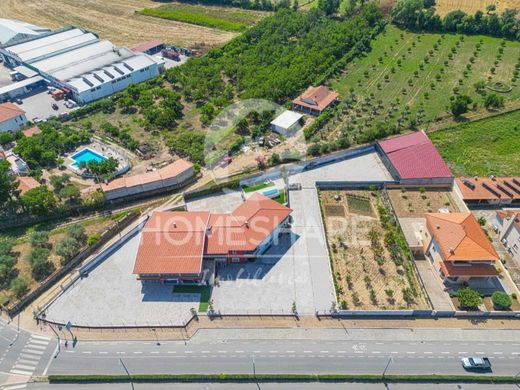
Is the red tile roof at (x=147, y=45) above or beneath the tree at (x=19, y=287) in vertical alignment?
above

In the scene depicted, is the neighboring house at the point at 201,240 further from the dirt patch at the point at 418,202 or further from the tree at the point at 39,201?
the dirt patch at the point at 418,202

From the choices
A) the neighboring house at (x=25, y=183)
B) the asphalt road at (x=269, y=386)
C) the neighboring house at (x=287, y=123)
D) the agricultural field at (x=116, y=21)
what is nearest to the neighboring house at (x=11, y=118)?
the neighboring house at (x=25, y=183)

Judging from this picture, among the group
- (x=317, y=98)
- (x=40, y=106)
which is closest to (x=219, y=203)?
(x=317, y=98)

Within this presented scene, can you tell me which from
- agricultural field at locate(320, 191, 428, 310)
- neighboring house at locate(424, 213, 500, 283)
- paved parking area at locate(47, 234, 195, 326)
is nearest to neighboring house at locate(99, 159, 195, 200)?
paved parking area at locate(47, 234, 195, 326)

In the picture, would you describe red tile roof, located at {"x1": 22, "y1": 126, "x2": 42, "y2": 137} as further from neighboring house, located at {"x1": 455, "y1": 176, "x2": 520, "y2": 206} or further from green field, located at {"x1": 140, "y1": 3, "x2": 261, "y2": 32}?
neighboring house, located at {"x1": 455, "y1": 176, "x2": 520, "y2": 206}

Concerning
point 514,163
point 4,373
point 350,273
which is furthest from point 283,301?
point 514,163

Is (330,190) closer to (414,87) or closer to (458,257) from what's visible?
(458,257)
